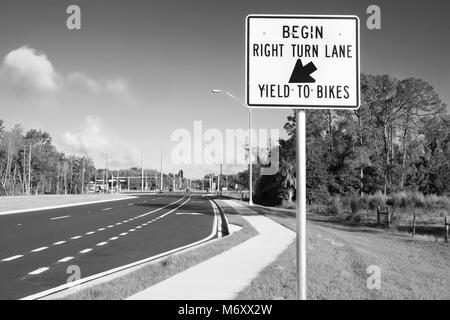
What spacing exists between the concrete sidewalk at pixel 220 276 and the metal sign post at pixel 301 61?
365 centimetres

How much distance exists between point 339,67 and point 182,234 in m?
13.7

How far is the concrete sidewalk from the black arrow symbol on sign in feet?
12.3

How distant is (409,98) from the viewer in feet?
177

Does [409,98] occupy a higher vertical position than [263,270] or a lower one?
higher

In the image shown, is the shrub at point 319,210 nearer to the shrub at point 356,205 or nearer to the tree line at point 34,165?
the shrub at point 356,205

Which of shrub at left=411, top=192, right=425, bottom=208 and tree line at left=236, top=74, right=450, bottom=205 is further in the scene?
tree line at left=236, top=74, right=450, bottom=205

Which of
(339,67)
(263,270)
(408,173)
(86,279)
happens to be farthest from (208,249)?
(408,173)

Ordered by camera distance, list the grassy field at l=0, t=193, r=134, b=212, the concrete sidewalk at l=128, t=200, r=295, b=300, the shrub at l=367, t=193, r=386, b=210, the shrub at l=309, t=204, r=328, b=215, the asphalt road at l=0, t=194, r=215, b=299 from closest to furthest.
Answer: the concrete sidewalk at l=128, t=200, r=295, b=300
the asphalt road at l=0, t=194, r=215, b=299
the grassy field at l=0, t=193, r=134, b=212
the shrub at l=367, t=193, r=386, b=210
the shrub at l=309, t=204, r=328, b=215

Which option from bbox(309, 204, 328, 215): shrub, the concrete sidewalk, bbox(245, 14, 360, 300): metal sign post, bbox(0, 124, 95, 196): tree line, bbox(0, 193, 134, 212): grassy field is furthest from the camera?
bbox(0, 124, 95, 196): tree line

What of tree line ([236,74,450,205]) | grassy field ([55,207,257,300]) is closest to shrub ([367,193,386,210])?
tree line ([236,74,450,205])

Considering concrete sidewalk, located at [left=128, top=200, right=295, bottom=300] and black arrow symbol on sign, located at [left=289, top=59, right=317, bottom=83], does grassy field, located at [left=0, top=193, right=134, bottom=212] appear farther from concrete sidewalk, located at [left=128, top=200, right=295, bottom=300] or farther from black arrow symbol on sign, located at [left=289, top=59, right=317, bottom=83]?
black arrow symbol on sign, located at [left=289, top=59, right=317, bottom=83]

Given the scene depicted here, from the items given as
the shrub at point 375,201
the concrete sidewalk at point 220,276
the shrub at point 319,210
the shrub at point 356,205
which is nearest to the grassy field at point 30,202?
the shrub at point 319,210

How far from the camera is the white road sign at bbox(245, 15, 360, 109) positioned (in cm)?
385
